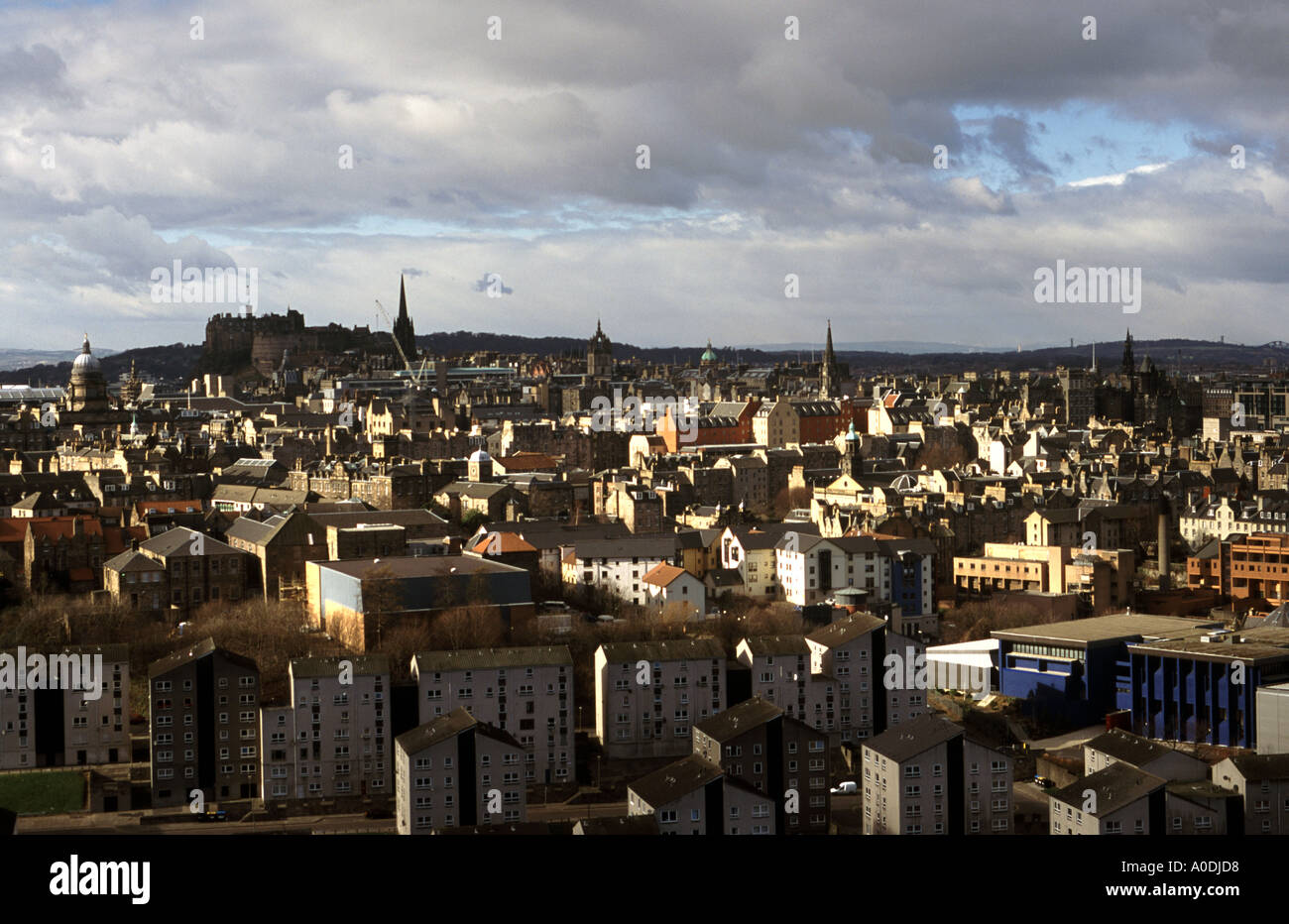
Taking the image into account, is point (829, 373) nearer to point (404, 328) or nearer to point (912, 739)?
point (404, 328)

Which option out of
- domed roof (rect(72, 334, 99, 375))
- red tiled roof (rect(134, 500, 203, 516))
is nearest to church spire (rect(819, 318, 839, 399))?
domed roof (rect(72, 334, 99, 375))

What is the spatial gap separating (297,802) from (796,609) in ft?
32.7

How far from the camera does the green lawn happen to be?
18.3 meters

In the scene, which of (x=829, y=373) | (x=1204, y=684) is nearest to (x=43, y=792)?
(x=1204, y=684)

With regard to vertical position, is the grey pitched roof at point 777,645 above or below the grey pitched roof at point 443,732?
above

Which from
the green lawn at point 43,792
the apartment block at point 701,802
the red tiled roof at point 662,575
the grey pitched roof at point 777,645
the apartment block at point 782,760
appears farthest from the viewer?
the red tiled roof at point 662,575

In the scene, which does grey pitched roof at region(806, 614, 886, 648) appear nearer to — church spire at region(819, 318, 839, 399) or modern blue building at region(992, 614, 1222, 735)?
modern blue building at region(992, 614, 1222, 735)

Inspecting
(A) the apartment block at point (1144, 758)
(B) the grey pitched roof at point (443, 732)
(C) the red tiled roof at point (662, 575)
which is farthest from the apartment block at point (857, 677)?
(B) the grey pitched roof at point (443, 732)

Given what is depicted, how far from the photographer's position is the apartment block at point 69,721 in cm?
2000

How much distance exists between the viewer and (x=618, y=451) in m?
50.0

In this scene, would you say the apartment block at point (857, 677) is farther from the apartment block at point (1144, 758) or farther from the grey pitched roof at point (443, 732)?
the grey pitched roof at point (443, 732)

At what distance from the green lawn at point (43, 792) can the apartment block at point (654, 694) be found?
6.17 metres
